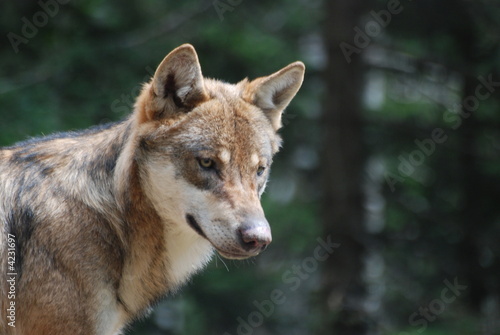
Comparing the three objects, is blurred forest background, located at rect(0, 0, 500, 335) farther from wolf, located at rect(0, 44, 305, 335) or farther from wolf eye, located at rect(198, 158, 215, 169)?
wolf eye, located at rect(198, 158, 215, 169)

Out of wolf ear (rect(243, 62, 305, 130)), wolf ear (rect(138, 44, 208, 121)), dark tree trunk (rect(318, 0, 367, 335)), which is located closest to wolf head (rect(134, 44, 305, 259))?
wolf ear (rect(138, 44, 208, 121))

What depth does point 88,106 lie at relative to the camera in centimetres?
1079

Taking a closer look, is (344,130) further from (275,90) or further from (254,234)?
(254,234)

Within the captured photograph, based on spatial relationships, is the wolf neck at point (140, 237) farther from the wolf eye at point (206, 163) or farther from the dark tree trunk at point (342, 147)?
the dark tree trunk at point (342, 147)

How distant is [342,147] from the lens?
37.4 ft

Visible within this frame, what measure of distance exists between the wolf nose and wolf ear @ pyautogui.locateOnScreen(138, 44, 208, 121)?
983mm

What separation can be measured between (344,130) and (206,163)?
7234mm

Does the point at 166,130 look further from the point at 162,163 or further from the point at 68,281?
the point at 68,281

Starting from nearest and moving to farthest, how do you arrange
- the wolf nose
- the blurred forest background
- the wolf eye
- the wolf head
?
the wolf nose → the wolf head → the wolf eye → the blurred forest background

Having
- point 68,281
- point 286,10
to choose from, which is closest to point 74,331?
point 68,281

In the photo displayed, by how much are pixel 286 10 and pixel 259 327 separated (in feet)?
22.6

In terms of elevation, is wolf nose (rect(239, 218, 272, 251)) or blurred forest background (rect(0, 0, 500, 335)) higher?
wolf nose (rect(239, 218, 272, 251))

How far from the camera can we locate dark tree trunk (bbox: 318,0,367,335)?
441 inches

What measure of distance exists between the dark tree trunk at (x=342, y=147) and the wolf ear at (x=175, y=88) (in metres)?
6.86
